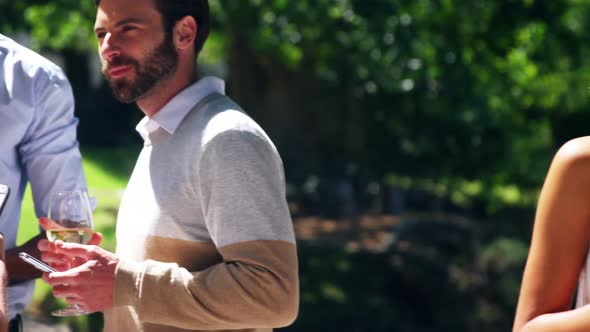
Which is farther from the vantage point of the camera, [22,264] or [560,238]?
[22,264]

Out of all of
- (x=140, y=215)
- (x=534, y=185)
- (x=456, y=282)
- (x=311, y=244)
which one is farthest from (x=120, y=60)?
(x=534, y=185)

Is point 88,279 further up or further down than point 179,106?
further down

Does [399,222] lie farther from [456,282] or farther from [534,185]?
[456,282]

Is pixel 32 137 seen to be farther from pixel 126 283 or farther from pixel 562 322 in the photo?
pixel 562 322

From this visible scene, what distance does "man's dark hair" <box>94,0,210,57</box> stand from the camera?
2.57 meters

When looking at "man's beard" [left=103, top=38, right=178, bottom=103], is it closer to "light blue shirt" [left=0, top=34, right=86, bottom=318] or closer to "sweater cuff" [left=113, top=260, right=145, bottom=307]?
"sweater cuff" [left=113, top=260, right=145, bottom=307]

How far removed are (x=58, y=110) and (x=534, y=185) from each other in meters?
11.9

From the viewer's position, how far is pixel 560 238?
204cm

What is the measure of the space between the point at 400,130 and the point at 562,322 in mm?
11387

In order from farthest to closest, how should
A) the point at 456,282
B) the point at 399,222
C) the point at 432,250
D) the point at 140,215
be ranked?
the point at 399,222, the point at 432,250, the point at 456,282, the point at 140,215

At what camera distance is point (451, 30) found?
10195mm

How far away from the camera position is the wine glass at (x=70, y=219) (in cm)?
254

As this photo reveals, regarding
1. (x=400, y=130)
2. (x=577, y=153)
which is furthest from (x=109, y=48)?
(x=400, y=130)

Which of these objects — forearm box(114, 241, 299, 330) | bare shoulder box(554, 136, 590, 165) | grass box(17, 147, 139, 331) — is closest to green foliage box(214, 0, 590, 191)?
grass box(17, 147, 139, 331)
